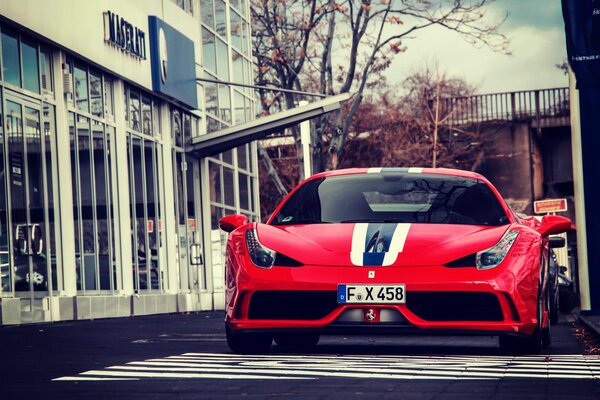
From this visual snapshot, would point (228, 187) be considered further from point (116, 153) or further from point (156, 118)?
point (116, 153)

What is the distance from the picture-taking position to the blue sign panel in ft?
83.4

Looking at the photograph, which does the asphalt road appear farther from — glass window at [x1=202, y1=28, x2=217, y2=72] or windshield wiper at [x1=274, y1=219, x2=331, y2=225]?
glass window at [x1=202, y1=28, x2=217, y2=72]

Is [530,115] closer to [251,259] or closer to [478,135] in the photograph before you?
[478,135]

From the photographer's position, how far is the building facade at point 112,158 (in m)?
18.0

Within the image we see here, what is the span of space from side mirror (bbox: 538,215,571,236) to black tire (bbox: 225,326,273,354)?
208 centimetres

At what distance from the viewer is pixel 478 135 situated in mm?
53031

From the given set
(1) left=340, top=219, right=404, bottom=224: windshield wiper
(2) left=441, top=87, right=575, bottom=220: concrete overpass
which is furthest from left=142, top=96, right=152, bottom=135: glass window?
(2) left=441, top=87, right=575, bottom=220: concrete overpass

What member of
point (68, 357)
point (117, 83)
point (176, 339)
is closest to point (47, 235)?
point (117, 83)

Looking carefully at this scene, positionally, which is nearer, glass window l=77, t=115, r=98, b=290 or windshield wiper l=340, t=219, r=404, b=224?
windshield wiper l=340, t=219, r=404, b=224

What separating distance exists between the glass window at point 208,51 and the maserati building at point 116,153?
4 centimetres

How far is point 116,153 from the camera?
2366cm

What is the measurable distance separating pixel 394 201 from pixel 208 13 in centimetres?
2264

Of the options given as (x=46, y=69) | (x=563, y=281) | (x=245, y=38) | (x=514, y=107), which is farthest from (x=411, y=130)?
(x=46, y=69)

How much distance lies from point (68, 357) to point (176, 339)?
3.09 metres
